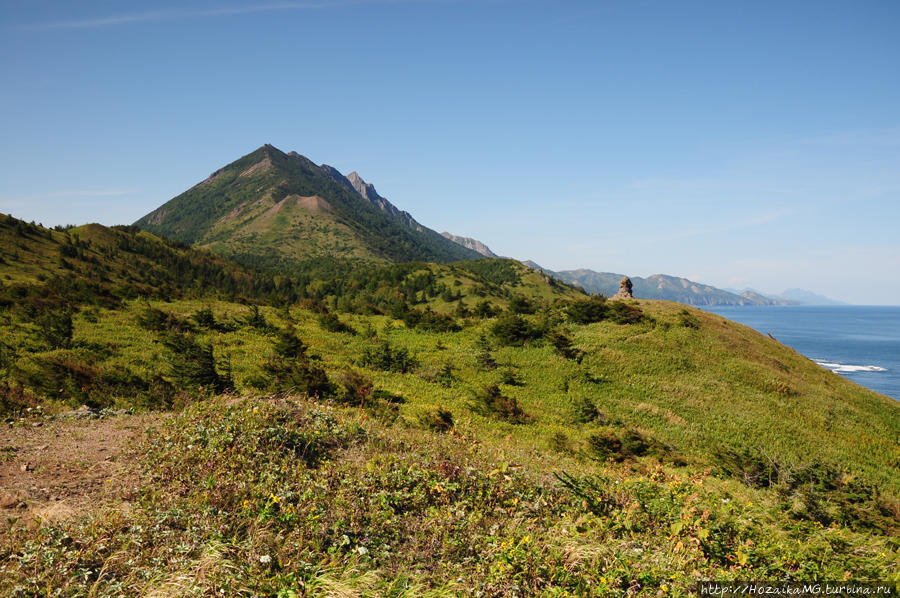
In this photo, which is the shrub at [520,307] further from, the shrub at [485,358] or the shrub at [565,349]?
the shrub at [485,358]

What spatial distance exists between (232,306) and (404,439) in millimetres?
27011

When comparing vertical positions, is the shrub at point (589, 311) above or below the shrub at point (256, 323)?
above

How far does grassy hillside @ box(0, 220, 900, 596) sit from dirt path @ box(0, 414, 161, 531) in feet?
0.34

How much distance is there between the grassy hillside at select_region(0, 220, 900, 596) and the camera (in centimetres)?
533

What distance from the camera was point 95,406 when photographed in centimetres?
1243

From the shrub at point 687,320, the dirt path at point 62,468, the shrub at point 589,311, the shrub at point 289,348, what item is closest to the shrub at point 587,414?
the shrub at point 289,348

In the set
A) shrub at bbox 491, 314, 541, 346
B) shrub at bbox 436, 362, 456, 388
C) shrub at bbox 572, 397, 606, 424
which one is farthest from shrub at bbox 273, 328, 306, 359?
shrub at bbox 491, 314, 541, 346

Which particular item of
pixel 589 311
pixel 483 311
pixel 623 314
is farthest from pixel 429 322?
pixel 623 314

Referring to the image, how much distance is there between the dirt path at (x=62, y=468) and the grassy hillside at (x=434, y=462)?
0.34 feet

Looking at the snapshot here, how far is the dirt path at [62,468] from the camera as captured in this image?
609 centimetres

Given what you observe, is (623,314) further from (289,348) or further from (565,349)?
(289,348)

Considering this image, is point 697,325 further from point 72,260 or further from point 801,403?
point 72,260

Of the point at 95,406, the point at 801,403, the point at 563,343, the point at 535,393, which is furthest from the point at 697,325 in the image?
the point at 95,406

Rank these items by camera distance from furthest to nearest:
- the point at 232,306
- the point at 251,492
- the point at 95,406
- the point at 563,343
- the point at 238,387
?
the point at 232,306 → the point at 563,343 → the point at 238,387 → the point at 95,406 → the point at 251,492
